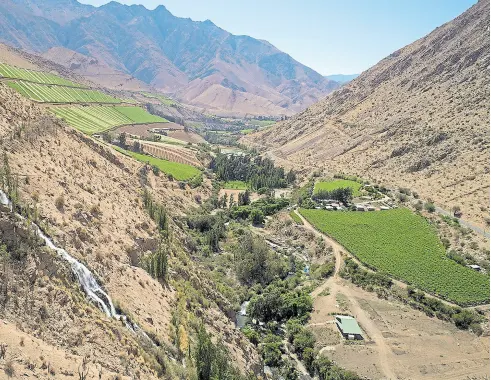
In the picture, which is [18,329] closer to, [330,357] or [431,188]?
[330,357]

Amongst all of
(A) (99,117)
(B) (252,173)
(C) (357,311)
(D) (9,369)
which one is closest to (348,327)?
(C) (357,311)

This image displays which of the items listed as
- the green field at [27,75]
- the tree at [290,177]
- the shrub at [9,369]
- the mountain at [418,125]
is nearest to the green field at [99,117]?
the green field at [27,75]

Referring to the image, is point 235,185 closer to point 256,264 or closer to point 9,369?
point 256,264

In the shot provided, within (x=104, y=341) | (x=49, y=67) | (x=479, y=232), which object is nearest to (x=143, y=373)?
(x=104, y=341)

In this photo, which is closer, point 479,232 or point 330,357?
point 330,357

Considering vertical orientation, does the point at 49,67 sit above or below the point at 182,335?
above

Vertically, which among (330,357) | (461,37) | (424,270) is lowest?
(330,357)

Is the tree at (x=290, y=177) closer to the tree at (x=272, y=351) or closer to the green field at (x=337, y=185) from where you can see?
the green field at (x=337, y=185)

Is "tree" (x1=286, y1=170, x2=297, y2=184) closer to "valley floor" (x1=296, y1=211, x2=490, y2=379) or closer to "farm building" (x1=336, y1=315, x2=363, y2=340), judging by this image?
"valley floor" (x1=296, y1=211, x2=490, y2=379)
